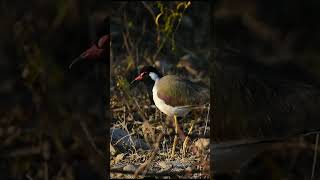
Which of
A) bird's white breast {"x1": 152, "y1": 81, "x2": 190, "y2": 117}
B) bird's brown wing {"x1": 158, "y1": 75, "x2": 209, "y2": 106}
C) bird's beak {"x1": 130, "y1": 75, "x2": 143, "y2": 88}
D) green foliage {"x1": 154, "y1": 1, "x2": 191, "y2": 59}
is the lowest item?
bird's white breast {"x1": 152, "y1": 81, "x2": 190, "y2": 117}

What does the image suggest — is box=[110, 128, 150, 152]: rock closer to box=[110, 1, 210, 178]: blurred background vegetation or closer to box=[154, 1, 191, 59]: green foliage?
box=[110, 1, 210, 178]: blurred background vegetation

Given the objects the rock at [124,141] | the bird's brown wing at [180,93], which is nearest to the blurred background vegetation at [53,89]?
the rock at [124,141]

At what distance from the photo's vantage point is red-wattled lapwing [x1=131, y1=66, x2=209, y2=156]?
1.97 meters

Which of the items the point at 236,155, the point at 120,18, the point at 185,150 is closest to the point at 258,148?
the point at 236,155

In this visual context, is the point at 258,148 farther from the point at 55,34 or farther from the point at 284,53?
the point at 55,34

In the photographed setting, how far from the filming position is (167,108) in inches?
77.9

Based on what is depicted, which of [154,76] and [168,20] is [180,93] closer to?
[154,76]

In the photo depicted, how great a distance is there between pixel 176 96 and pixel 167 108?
0.14ft

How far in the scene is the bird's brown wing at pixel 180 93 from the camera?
6.44ft

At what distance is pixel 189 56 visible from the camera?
6.94 ft

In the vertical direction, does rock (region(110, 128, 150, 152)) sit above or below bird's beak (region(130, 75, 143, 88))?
below

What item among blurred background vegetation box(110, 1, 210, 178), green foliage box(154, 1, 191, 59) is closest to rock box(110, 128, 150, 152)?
blurred background vegetation box(110, 1, 210, 178)

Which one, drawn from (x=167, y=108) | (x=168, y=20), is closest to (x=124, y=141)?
(x=167, y=108)

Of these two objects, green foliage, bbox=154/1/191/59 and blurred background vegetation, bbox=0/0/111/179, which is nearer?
blurred background vegetation, bbox=0/0/111/179
